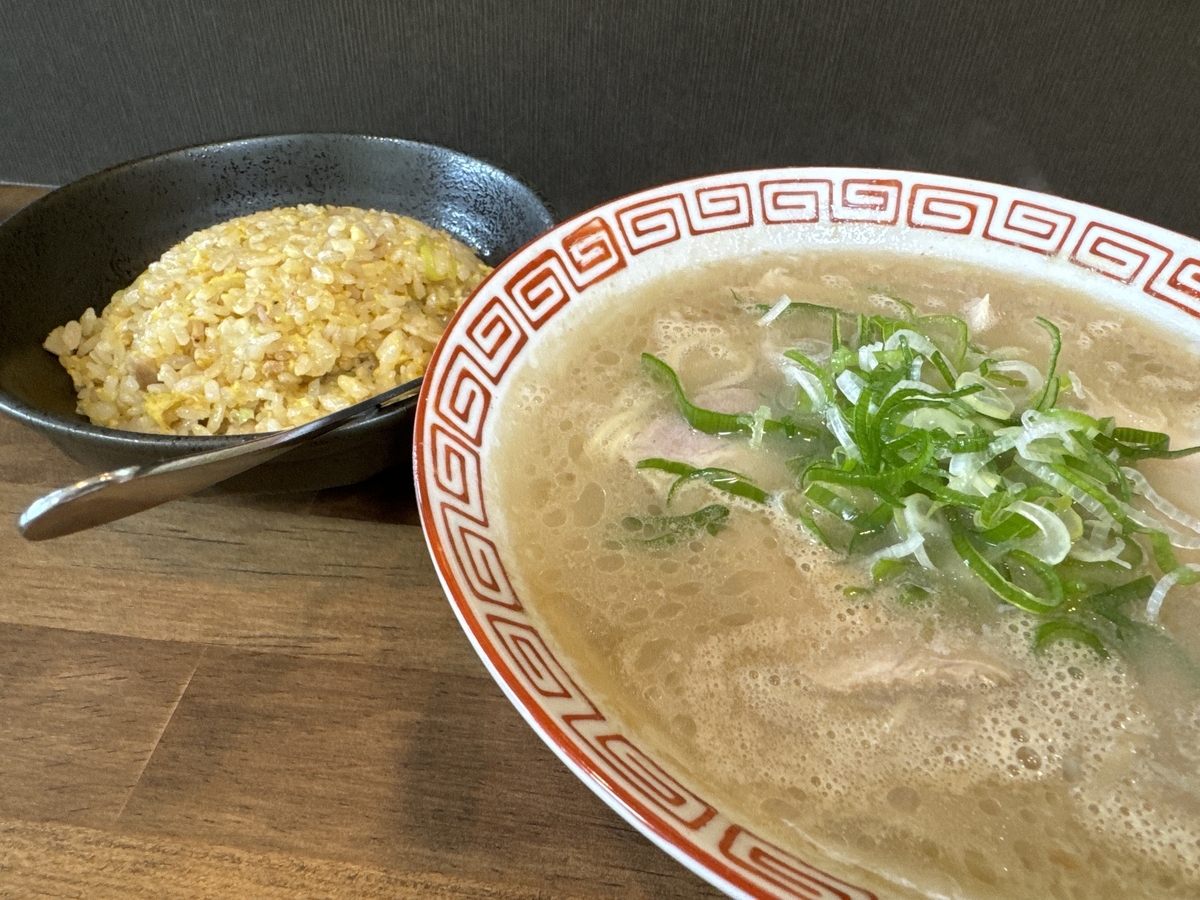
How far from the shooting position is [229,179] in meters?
1.45

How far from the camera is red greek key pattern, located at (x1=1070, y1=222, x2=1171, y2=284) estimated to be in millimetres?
1202

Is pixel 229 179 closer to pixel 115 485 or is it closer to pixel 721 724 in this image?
pixel 115 485

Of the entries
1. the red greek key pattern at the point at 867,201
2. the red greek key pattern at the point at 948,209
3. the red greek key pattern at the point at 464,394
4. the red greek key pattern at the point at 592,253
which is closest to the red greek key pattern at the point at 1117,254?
the red greek key pattern at the point at 948,209

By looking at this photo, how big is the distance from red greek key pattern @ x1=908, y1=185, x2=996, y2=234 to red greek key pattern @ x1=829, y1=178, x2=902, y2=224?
3 centimetres

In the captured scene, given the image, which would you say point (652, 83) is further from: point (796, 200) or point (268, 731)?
point (268, 731)

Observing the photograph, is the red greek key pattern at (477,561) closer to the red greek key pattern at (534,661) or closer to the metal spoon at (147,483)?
the red greek key pattern at (534,661)

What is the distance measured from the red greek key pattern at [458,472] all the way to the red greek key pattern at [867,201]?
2.56 ft

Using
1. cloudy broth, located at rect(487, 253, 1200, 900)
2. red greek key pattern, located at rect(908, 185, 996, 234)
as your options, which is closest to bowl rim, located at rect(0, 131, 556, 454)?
cloudy broth, located at rect(487, 253, 1200, 900)

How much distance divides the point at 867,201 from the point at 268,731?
3.79 feet

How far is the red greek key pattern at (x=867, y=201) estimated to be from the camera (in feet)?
4.30

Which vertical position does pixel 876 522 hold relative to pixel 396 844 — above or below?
above

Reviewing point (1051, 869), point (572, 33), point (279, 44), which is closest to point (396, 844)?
Result: point (1051, 869)

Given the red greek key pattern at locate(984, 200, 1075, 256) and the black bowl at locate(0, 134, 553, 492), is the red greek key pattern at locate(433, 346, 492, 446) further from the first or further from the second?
the red greek key pattern at locate(984, 200, 1075, 256)

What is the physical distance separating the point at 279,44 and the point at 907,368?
1566mm
